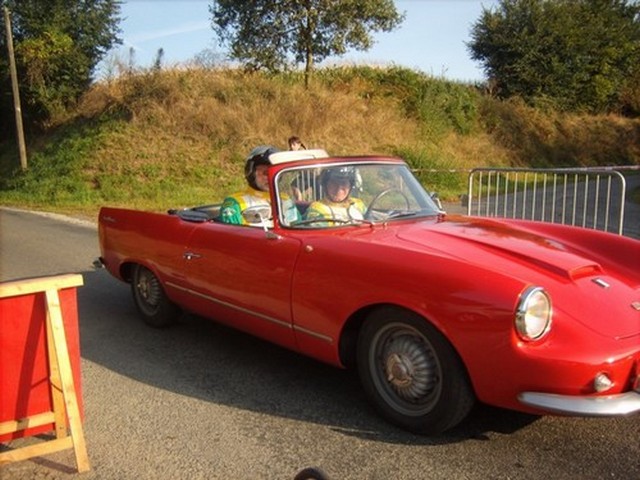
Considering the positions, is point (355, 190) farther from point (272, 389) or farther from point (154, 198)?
point (154, 198)

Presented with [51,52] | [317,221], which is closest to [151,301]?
[317,221]

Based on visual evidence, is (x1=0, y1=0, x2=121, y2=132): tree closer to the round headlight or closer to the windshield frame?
the windshield frame

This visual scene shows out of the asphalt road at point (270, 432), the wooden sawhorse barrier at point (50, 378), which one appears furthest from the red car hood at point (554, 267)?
the wooden sawhorse barrier at point (50, 378)

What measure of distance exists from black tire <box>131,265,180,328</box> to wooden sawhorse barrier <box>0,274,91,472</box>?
2.01 metres

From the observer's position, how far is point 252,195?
5.11m

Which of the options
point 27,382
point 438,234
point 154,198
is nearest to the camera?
point 27,382

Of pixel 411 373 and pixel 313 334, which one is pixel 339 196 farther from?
pixel 411 373

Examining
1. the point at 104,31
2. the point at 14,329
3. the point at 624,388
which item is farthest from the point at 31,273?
the point at 104,31

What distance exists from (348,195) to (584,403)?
7.16 feet

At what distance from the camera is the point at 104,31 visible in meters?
28.6

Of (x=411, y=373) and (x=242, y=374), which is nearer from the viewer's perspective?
(x=411, y=373)

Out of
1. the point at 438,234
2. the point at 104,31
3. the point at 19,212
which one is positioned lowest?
the point at 19,212

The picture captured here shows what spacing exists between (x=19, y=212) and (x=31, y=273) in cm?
915

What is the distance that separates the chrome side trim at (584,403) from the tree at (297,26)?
17954 millimetres
